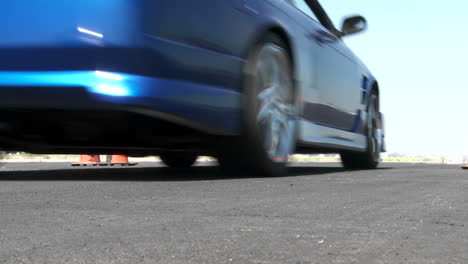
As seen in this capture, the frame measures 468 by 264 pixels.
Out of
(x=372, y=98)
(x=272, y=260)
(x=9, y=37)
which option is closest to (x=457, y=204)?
(x=272, y=260)

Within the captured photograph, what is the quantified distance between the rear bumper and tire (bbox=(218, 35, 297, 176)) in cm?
75

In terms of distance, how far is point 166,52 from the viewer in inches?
182

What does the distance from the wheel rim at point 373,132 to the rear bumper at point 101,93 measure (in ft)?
16.1

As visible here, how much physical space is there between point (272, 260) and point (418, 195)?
2.73m

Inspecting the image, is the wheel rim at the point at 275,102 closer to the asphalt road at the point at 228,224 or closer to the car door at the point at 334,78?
the car door at the point at 334,78

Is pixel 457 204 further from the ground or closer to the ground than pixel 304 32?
closer to the ground

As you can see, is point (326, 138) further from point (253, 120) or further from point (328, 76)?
point (253, 120)

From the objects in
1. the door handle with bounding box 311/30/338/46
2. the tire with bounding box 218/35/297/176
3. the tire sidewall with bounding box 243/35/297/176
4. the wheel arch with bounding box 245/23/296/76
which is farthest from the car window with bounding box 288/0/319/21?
the tire sidewall with bounding box 243/35/297/176

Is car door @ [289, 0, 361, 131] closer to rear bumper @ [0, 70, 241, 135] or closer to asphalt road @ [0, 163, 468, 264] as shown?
asphalt road @ [0, 163, 468, 264]

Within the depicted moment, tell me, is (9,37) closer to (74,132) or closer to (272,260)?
(74,132)

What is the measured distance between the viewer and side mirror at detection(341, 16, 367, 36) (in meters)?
8.20

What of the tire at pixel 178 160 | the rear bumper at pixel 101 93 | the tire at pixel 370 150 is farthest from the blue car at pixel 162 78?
the tire at pixel 370 150

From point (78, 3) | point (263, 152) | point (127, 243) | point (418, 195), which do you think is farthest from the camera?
point (263, 152)

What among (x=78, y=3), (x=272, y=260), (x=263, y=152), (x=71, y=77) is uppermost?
(x=78, y=3)
